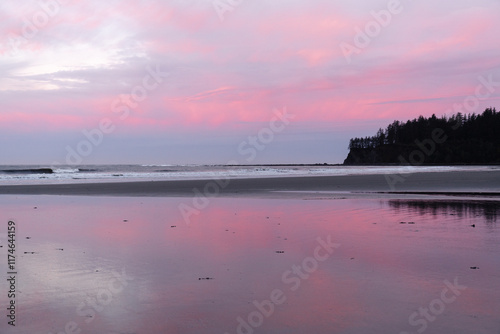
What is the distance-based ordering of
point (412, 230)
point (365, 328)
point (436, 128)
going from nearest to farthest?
point (365, 328) → point (412, 230) → point (436, 128)

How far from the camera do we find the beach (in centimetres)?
460

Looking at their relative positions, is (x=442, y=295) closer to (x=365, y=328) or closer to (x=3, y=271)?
(x=365, y=328)

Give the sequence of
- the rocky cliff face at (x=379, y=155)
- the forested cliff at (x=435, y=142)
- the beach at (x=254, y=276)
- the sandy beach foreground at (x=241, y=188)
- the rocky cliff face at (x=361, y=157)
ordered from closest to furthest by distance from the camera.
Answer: the beach at (x=254, y=276) → the sandy beach foreground at (x=241, y=188) → the forested cliff at (x=435, y=142) → the rocky cliff face at (x=379, y=155) → the rocky cliff face at (x=361, y=157)

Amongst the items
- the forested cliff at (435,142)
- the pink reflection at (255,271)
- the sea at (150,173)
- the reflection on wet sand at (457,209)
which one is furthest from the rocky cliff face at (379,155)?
the pink reflection at (255,271)

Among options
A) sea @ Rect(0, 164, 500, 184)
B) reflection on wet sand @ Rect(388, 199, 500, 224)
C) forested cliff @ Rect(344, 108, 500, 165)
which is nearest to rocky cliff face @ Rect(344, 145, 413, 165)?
forested cliff @ Rect(344, 108, 500, 165)

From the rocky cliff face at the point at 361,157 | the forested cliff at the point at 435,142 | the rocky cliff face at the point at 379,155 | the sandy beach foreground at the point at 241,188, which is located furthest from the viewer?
the rocky cliff face at the point at 361,157

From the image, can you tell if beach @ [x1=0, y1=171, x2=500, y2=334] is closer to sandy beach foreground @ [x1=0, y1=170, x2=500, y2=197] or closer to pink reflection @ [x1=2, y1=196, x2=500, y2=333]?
pink reflection @ [x1=2, y1=196, x2=500, y2=333]

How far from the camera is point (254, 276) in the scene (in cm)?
635

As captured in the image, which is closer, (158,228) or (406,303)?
(406,303)

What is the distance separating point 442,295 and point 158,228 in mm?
7008

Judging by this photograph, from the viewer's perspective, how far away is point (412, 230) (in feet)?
34.1

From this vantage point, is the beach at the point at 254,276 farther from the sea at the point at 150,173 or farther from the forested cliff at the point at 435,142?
the forested cliff at the point at 435,142

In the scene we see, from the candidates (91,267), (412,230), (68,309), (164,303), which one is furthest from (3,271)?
(412,230)

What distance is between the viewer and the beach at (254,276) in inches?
181
